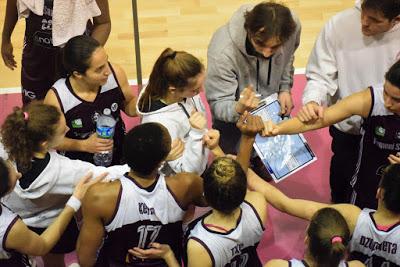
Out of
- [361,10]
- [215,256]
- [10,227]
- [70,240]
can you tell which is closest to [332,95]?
[361,10]

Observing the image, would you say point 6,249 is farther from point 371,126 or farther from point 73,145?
point 371,126

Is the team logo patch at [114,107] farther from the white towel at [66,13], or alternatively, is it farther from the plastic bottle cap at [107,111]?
the white towel at [66,13]

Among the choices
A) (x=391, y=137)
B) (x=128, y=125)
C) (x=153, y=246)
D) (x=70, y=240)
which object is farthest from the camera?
(x=128, y=125)

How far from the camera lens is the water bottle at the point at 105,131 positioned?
2814 millimetres

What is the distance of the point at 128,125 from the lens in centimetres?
409

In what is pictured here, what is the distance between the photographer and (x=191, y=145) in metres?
2.61

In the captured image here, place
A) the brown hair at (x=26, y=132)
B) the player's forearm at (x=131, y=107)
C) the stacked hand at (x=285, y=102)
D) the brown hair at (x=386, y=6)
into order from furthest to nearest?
the stacked hand at (x=285, y=102) → the player's forearm at (x=131, y=107) → the brown hair at (x=386, y=6) → the brown hair at (x=26, y=132)

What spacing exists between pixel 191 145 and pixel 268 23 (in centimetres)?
63

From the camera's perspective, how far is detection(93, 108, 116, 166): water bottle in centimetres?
281

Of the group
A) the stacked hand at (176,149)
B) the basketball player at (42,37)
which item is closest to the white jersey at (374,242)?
the stacked hand at (176,149)

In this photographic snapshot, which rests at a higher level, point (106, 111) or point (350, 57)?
point (350, 57)

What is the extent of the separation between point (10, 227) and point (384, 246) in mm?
1338

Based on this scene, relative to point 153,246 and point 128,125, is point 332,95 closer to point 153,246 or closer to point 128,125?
point 153,246

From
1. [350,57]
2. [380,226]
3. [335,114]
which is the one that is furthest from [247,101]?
[380,226]
